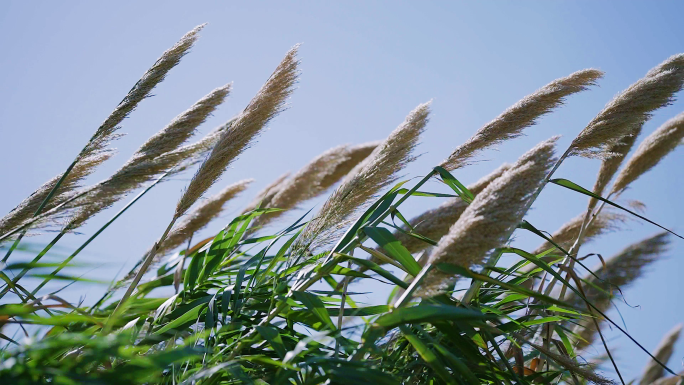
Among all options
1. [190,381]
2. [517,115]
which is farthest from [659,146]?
[190,381]

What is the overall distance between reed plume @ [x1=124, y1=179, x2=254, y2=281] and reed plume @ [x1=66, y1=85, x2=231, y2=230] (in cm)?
28

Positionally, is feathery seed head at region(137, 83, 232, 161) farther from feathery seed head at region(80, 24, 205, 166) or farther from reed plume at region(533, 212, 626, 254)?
reed plume at region(533, 212, 626, 254)

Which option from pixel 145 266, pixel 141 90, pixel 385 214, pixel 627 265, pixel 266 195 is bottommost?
pixel 627 265

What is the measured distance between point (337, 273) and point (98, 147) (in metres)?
1.01

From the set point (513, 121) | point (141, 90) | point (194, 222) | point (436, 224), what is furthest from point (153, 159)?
point (513, 121)

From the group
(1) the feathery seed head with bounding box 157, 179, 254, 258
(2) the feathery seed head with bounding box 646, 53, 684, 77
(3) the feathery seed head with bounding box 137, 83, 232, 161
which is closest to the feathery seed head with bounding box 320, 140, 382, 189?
(1) the feathery seed head with bounding box 157, 179, 254, 258

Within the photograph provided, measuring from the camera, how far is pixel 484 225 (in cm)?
106

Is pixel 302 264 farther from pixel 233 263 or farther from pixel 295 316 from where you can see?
pixel 233 263

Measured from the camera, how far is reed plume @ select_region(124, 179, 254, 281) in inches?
91.1

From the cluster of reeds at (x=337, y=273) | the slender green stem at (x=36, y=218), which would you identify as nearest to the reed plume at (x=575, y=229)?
the cluster of reeds at (x=337, y=273)

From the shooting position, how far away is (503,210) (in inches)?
42.5

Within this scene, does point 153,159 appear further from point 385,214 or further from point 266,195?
point 266,195

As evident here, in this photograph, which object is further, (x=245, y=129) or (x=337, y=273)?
(x=245, y=129)

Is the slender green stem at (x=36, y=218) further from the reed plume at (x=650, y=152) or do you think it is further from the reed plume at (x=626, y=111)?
the reed plume at (x=650, y=152)
